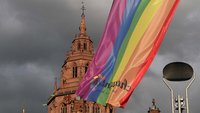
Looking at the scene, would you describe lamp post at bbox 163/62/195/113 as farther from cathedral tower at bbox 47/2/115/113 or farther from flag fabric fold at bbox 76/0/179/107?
cathedral tower at bbox 47/2/115/113

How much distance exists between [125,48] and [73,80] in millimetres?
90388

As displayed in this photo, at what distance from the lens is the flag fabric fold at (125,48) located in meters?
12.8

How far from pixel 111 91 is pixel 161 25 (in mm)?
2705

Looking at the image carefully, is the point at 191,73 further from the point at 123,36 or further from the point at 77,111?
the point at 77,111

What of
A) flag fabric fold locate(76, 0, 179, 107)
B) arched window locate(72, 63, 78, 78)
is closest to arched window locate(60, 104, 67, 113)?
arched window locate(72, 63, 78, 78)

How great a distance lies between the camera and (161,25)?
41.5ft

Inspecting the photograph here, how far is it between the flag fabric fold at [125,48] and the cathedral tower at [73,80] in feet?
274

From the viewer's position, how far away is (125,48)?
13914mm

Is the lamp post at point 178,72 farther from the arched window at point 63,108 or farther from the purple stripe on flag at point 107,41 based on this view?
the arched window at point 63,108

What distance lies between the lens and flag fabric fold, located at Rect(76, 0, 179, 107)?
1277 cm

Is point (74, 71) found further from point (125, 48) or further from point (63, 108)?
point (125, 48)

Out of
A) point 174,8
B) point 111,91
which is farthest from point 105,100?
point 174,8

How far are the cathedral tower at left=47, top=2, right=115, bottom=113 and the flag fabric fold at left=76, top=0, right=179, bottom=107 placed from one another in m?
83.5

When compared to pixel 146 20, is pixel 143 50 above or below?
below
